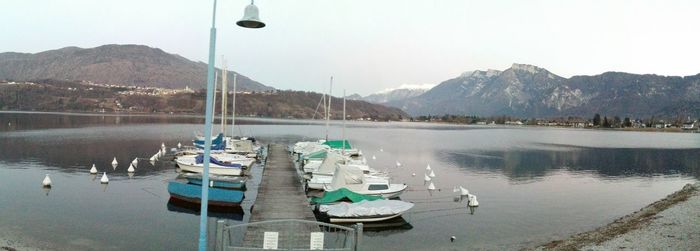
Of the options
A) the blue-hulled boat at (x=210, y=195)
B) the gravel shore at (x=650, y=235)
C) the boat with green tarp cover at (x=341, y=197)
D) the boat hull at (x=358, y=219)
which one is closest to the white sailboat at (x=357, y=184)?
the boat with green tarp cover at (x=341, y=197)

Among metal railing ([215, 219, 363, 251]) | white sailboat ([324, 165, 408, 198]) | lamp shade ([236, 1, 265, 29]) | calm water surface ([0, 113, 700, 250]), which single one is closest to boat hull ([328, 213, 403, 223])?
calm water surface ([0, 113, 700, 250])

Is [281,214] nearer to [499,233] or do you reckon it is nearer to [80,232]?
[80,232]

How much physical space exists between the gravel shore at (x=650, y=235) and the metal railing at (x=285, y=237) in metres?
11.0

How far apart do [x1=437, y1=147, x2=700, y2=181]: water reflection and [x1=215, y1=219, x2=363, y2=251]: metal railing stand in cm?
3649

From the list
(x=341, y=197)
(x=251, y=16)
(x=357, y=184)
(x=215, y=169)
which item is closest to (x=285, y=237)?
(x=341, y=197)

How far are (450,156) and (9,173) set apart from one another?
59964 mm

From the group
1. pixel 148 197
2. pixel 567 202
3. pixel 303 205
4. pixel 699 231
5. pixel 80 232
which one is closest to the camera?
pixel 699 231

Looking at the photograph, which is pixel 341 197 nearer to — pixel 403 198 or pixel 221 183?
pixel 221 183

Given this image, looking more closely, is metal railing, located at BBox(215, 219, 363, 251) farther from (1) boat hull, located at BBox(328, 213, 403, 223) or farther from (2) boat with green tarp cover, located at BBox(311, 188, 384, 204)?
(2) boat with green tarp cover, located at BBox(311, 188, 384, 204)

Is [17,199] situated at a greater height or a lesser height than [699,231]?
lesser

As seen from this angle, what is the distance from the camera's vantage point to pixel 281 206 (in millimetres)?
28812

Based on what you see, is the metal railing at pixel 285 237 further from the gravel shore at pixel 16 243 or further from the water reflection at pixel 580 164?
the water reflection at pixel 580 164

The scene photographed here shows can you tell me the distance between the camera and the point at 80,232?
80.6ft

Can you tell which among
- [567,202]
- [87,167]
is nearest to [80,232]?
[87,167]
